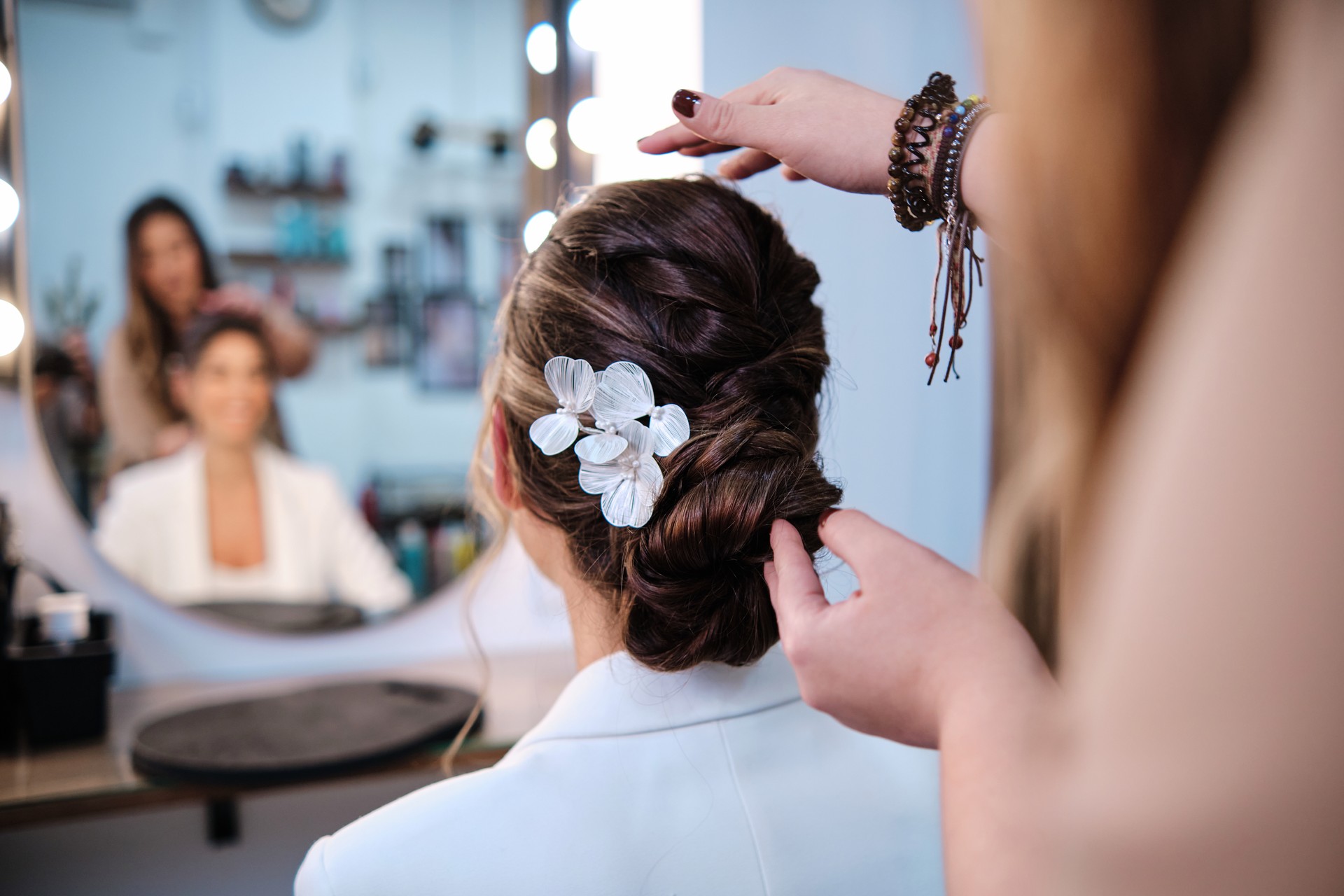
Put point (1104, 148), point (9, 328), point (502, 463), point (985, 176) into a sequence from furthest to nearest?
point (9, 328) < point (502, 463) < point (985, 176) < point (1104, 148)

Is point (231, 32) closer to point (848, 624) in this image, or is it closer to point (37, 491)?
point (37, 491)

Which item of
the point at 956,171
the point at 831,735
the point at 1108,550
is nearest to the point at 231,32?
the point at 956,171

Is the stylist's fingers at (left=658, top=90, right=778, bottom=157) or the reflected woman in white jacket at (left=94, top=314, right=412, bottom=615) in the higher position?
the stylist's fingers at (left=658, top=90, right=778, bottom=157)

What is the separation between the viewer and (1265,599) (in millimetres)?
214

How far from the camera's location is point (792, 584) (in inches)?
20.3

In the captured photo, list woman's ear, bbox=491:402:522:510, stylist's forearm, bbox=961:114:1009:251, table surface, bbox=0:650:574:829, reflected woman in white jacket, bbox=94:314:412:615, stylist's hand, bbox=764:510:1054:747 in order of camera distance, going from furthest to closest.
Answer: reflected woman in white jacket, bbox=94:314:412:615
table surface, bbox=0:650:574:829
woman's ear, bbox=491:402:522:510
stylist's forearm, bbox=961:114:1009:251
stylist's hand, bbox=764:510:1054:747

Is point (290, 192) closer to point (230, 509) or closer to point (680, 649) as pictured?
point (230, 509)

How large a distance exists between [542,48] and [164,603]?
114 cm

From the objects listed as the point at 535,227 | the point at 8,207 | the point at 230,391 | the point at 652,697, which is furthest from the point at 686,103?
the point at 8,207

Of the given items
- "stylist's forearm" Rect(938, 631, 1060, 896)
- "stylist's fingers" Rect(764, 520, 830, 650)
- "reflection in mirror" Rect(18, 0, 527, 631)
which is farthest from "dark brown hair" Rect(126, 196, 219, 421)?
"stylist's forearm" Rect(938, 631, 1060, 896)

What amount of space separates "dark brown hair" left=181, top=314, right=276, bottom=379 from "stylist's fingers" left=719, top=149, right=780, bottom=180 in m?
0.92

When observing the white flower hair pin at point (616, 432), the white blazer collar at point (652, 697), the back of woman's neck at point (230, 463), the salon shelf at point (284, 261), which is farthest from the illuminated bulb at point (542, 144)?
the white blazer collar at point (652, 697)

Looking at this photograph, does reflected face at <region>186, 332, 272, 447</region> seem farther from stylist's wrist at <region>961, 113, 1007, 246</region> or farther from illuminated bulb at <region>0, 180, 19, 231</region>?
stylist's wrist at <region>961, 113, 1007, 246</region>

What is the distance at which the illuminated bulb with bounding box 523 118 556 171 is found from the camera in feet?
5.03
